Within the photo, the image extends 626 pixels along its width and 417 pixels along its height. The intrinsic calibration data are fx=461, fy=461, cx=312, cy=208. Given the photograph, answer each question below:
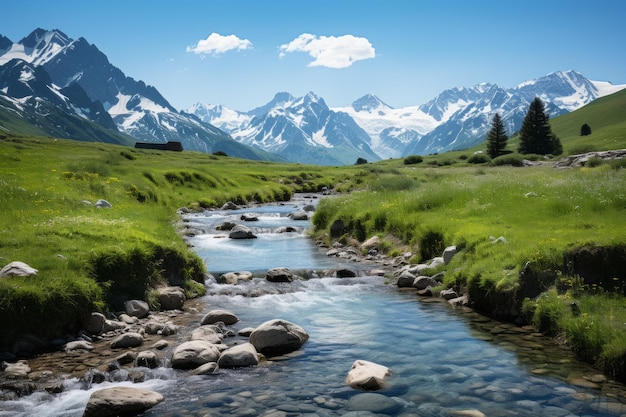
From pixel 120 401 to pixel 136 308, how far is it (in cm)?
674

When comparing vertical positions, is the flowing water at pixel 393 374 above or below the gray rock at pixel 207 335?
below

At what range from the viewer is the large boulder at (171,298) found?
17078 millimetres

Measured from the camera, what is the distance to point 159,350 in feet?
42.3

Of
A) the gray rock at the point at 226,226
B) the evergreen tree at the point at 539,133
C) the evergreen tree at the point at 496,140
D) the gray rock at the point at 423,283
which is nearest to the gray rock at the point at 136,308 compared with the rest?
the gray rock at the point at 423,283

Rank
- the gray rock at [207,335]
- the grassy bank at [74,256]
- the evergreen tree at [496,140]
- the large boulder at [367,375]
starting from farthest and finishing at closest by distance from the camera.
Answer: the evergreen tree at [496,140] < the gray rock at [207,335] < the grassy bank at [74,256] < the large boulder at [367,375]

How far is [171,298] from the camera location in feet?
56.4

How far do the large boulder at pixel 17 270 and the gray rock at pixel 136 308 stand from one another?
3165 millimetres

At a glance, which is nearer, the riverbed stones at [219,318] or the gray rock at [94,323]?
the gray rock at [94,323]

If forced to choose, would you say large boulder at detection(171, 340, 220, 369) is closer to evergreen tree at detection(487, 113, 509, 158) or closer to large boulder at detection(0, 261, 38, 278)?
large boulder at detection(0, 261, 38, 278)

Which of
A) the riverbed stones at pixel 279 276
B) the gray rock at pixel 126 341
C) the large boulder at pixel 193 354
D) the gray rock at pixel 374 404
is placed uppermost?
the riverbed stones at pixel 279 276

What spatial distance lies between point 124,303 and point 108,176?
37.0 m

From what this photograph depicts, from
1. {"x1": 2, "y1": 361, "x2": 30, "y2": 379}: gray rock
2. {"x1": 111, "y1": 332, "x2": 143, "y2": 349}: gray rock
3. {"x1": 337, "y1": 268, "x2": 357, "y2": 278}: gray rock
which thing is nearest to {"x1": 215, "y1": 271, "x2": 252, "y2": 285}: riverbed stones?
{"x1": 337, "y1": 268, "x2": 357, "y2": 278}: gray rock

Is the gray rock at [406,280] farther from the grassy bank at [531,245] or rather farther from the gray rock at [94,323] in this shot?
the gray rock at [94,323]

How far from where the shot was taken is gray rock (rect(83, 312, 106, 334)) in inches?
547
